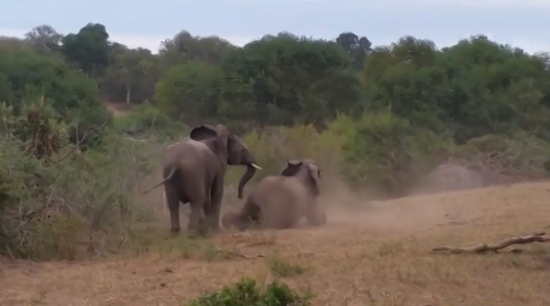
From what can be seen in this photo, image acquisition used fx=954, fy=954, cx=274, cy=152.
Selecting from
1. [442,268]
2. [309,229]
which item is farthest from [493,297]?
[309,229]

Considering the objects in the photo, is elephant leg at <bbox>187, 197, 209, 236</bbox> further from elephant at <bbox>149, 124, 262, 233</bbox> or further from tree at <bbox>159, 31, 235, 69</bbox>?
tree at <bbox>159, 31, 235, 69</bbox>

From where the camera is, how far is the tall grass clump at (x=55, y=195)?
29.3 feet

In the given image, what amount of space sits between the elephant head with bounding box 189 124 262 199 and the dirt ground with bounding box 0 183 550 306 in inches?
54.6

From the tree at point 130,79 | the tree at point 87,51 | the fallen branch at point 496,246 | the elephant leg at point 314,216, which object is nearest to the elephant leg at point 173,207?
the elephant leg at point 314,216

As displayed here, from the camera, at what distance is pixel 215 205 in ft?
39.0

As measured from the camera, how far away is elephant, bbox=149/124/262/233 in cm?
1119

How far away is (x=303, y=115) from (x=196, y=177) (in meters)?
15.7

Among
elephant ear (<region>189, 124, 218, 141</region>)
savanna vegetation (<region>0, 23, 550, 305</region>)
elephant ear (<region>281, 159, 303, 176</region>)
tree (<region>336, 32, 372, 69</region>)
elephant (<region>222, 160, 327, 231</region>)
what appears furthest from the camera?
tree (<region>336, 32, 372, 69</region>)

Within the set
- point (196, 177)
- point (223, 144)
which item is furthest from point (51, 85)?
point (196, 177)

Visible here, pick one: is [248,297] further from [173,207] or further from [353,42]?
[353,42]

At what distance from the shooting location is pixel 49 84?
2392 centimetres

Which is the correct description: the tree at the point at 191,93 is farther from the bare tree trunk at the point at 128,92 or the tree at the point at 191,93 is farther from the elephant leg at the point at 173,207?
the elephant leg at the point at 173,207

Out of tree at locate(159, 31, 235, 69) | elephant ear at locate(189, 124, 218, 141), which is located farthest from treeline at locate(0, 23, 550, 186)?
tree at locate(159, 31, 235, 69)

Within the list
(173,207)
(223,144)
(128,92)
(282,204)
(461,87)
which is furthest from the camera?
(128,92)
